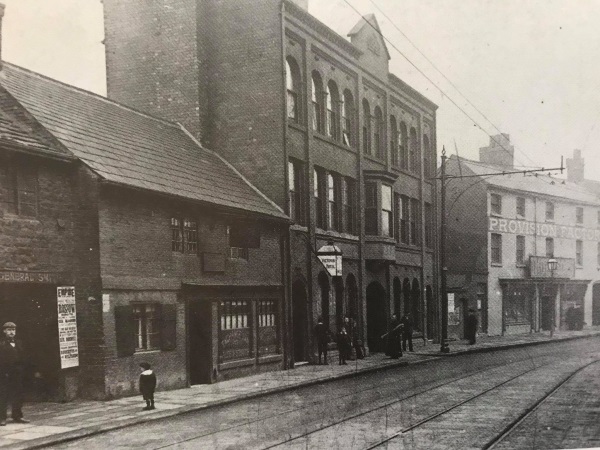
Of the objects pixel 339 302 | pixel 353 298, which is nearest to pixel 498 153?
pixel 353 298

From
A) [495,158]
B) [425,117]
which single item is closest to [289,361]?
[425,117]

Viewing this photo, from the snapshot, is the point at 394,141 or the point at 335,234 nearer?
the point at 335,234

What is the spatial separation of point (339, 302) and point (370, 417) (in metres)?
14.0

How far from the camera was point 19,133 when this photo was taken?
14242mm

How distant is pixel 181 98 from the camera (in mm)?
23891

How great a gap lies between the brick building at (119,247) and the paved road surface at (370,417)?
2.75 metres

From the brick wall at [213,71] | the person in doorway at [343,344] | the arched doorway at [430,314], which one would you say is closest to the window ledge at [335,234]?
the brick wall at [213,71]

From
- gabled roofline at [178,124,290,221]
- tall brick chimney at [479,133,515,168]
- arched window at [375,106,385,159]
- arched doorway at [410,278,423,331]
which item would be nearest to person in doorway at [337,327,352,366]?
gabled roofline at [178,124,290,221]

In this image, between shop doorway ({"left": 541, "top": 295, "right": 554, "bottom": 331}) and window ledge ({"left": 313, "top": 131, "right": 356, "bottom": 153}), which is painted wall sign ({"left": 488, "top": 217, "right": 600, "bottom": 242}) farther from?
window ledge ({"left": 313, "top": 131, "right": 356, "bottom": 153})

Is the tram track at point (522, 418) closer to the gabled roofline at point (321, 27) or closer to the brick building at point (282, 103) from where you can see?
the brick building at point (282, 103)

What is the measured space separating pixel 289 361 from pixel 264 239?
3.88 meters

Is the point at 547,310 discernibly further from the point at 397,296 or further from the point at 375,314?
the point at 375,314

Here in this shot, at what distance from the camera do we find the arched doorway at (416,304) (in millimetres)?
34125

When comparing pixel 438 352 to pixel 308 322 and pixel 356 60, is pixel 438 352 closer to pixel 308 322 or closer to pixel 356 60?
pixel 308 322
